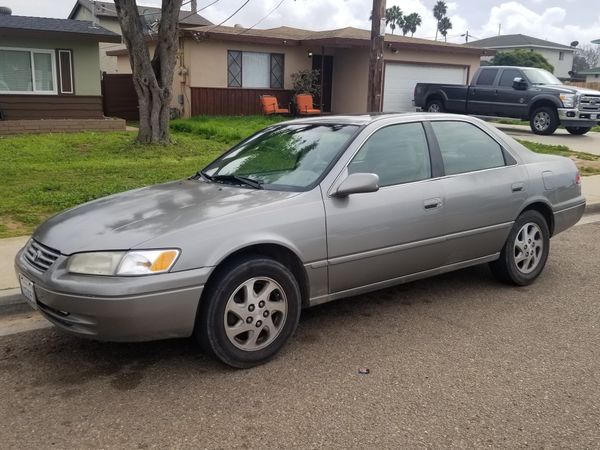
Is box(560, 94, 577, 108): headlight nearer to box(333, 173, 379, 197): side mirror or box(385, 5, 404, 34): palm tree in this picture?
box(333, 173, 379, 197): side mirror

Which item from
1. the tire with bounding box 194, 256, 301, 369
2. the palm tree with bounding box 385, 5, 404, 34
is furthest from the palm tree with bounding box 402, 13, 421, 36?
the tire with bounding box 194, 256, 301, 369

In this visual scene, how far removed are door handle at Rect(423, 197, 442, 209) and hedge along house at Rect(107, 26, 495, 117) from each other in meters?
17.2

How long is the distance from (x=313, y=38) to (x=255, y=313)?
20.1 meters

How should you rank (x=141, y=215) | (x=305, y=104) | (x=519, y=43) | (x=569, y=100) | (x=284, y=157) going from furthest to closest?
(x=519, y=43) < (x=305, y=104) < (x=569, y=100) < (x=284, y=157) < (x=141, y=215)

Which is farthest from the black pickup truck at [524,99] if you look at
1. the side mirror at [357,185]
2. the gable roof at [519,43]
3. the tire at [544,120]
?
the gable roof at [519,43]

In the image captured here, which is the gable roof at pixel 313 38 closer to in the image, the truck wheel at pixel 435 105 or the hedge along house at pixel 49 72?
the truck wheel at pixel 435 105

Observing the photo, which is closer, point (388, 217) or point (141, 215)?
point (141, 215)

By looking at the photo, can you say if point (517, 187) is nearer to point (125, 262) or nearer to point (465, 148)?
point (465, 148)

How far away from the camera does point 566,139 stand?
1788cm

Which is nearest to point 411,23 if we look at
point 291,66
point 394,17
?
point 394,17

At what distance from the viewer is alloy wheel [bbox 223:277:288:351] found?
12.2 feet

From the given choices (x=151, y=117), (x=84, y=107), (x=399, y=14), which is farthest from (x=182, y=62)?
(x=399, y=14)

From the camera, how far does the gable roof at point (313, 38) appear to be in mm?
20797

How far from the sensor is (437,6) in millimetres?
87812
